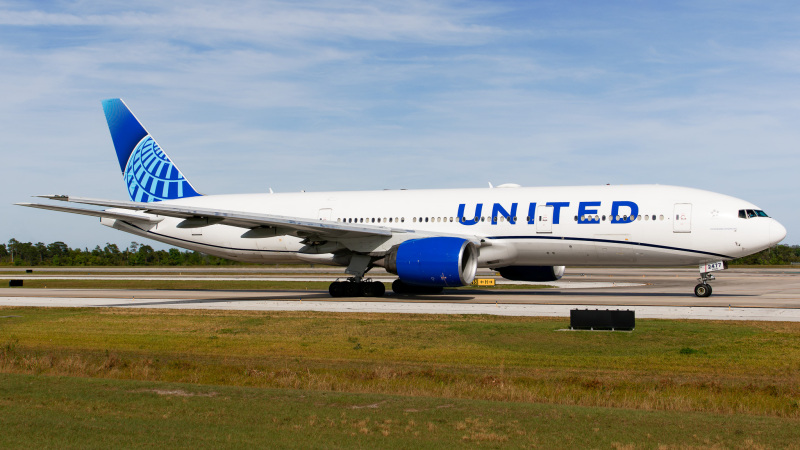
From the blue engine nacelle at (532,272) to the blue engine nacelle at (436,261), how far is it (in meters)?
5.07

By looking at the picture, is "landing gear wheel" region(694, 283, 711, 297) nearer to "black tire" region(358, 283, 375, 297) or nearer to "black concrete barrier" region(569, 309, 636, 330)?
"black concrete barrier" region(569, 309, 636, 330)

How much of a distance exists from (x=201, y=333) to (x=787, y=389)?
1351 cm

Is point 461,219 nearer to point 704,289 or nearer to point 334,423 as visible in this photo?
point 704,289

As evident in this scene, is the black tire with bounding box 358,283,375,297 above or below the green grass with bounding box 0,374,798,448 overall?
above

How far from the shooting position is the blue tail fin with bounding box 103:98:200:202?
116ft

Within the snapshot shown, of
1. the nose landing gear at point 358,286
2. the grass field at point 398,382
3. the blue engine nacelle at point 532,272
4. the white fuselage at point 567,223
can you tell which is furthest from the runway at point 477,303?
the grass field at point 398,382

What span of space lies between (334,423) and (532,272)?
25.3m

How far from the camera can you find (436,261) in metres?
26.6

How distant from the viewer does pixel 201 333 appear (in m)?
18.8

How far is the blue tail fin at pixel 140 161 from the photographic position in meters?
35.5

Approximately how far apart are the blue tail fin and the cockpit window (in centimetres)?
2499

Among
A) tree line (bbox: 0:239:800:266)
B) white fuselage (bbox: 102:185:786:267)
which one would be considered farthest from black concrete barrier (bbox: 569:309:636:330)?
tree line (bbox: 0:239:800:266)

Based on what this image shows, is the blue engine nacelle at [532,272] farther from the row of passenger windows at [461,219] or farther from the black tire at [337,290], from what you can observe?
the black tire at [337,290]

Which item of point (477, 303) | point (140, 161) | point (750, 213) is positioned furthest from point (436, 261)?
point (140, 161)
